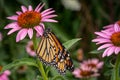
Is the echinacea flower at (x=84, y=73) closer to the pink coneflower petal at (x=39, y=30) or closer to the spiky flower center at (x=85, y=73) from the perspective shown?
the spiky flower center at (x=85, y=73)

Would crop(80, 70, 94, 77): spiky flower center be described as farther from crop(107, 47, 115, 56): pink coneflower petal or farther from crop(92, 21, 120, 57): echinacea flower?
crop(107, 47, 115, 56): pink coneflower petal

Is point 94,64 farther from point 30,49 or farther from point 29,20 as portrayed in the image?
point 29,20

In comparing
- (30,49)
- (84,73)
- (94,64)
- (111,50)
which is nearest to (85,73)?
(84,73)

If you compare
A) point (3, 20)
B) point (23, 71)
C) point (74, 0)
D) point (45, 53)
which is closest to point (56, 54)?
point (45, 53)

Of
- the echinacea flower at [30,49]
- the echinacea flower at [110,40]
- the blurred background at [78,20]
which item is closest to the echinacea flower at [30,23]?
the echinacea flower at [110,40]

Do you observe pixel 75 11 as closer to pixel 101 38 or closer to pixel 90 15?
pixel 90 15

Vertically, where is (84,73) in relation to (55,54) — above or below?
below

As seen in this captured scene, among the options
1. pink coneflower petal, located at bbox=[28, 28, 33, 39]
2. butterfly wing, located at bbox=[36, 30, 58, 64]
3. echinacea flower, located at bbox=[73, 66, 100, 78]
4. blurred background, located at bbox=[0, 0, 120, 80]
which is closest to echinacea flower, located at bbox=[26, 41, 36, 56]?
blurred background, located at bbox=[0, 0, 120, 80]
